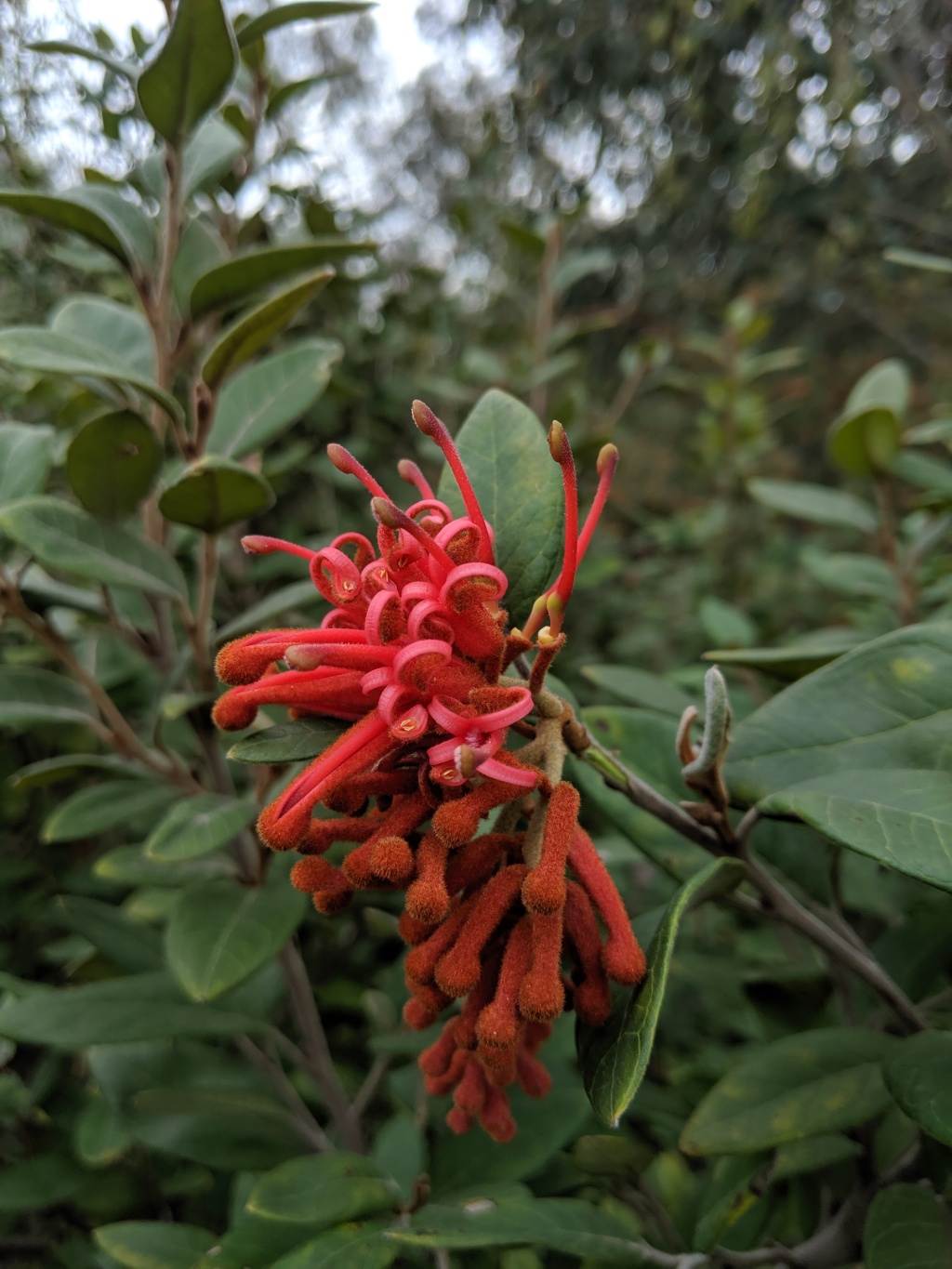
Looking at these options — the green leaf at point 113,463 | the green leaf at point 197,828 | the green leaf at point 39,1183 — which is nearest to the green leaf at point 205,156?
the green leaf at point 113,463

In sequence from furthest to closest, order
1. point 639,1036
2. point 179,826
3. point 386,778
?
point 179,826
point 386,778
point 639,1036

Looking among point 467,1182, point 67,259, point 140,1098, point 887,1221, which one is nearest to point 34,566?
point 67,259

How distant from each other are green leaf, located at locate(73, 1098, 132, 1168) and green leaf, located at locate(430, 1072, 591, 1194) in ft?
1.90

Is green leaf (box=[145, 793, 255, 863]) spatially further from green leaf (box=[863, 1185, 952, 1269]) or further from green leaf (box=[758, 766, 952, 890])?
green leaf (box=[863, 1185, 952, 1269])

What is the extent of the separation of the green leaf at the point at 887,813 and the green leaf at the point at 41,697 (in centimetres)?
108

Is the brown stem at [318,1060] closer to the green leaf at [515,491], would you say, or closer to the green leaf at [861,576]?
the green leaf at [515,491]

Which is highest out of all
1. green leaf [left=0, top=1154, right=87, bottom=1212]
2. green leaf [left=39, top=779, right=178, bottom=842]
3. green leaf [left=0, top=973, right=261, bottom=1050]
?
green leaf [left=39, top=779, right=178, bottom=842]

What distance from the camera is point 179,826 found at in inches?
41.1

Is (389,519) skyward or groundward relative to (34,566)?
groundward

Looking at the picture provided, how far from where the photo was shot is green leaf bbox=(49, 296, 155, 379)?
1368 millimetres

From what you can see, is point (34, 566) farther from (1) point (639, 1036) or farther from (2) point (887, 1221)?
(2) point (887, 1221)

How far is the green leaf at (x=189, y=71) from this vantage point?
1013 millimetres

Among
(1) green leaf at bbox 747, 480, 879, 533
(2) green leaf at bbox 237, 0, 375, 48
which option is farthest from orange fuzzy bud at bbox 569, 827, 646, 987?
(1) green leaf at bbox 747, 480, 879, 533

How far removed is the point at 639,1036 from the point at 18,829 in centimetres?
180
